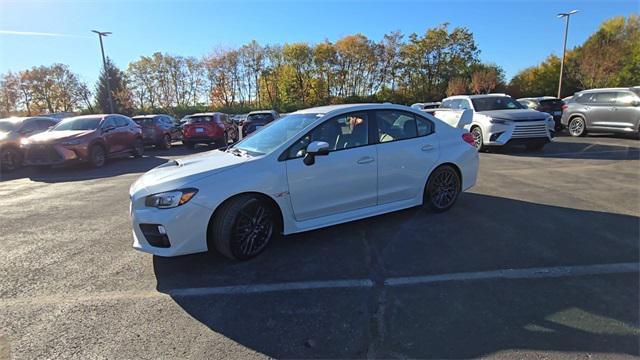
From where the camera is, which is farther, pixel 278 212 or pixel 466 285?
pixel 278 212

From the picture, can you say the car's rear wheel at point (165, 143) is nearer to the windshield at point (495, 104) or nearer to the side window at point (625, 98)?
the windshield at point (495, 104)

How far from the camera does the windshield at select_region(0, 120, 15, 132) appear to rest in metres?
12.1

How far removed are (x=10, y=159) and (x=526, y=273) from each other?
14196 mm

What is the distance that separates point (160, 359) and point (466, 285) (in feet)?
8.26

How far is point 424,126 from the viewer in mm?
5262

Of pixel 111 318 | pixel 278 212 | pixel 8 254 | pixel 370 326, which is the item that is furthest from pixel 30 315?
pixel 370 326

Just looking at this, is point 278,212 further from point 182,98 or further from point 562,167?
point 182,98

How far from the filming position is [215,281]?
3.62 metres

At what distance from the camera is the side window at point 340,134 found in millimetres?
4262

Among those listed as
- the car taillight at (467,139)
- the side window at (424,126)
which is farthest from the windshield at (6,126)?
the car taillight at (467,139)

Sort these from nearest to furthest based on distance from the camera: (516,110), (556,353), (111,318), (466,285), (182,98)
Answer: (556,353), (111,318), (466,285), (516,110), (182,98)

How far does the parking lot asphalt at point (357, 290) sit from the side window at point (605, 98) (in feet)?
33.7

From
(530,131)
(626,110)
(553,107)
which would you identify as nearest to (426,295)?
(530,131)

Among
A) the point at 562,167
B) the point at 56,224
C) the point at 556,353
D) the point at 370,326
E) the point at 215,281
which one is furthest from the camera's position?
the point at 562,167
